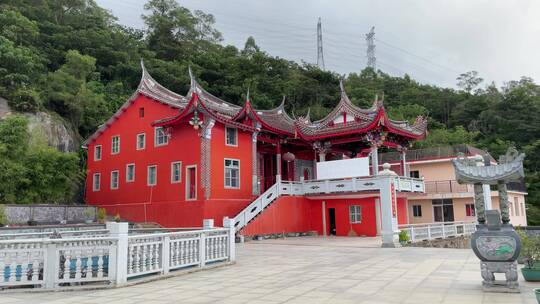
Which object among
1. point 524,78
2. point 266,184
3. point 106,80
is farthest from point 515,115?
point 106,80

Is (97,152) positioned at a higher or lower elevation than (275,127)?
lower

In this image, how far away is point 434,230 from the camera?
696 inches

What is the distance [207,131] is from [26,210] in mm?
8417

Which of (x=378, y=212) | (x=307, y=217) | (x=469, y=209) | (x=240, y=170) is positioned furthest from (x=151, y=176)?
(x=469, y=209)

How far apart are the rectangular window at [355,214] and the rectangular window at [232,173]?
5318 millimetres

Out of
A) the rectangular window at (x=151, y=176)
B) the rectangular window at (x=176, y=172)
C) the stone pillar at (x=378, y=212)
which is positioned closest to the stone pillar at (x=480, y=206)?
the stone pillar at (x=378, y=212)

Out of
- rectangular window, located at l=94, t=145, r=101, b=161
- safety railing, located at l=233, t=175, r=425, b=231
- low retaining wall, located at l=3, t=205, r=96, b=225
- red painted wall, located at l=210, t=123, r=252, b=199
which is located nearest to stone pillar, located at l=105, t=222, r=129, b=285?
safety railing, located at l=233, t=175, r=425, b=231

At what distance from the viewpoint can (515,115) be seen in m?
41.7

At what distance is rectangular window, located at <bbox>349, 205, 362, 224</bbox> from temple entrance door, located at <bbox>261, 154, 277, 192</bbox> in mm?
5214

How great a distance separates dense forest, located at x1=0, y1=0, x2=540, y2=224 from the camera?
20.2 m

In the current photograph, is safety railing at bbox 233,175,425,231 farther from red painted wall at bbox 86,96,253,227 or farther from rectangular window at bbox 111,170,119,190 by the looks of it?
rectangular window at bbox 111,170,119,190

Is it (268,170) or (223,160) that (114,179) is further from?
(268,170)

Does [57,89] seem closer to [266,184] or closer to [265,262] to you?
[266,184]

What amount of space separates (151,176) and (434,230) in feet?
42.9
